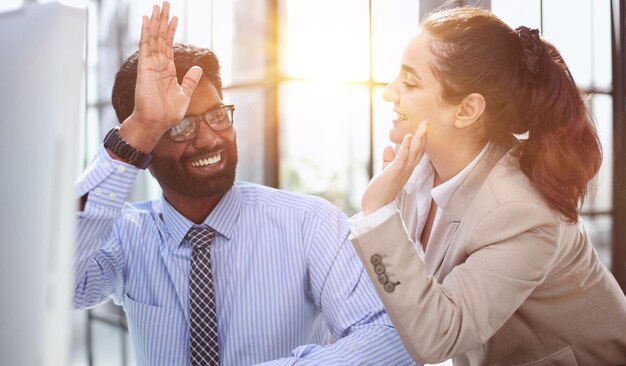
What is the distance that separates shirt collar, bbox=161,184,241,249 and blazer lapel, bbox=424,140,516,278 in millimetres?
448

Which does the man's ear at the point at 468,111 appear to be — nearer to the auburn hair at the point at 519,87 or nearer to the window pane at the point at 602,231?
the auburn hair at the point at 519,87

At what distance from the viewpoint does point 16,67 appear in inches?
20.1

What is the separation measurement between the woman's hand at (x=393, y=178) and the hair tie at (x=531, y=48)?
330mm

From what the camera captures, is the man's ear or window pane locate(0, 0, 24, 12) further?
the man's ear

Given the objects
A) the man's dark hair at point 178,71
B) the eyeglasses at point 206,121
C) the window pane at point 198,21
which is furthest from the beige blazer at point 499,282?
the window pane at point 198,21

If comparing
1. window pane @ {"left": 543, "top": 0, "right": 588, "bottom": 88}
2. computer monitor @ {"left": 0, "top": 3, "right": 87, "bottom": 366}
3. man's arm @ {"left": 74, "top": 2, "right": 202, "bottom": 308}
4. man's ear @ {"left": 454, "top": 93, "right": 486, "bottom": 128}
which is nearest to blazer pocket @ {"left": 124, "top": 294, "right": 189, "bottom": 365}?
man's arm @ {"left": 74, "top": 2, "right": 202, "bottom": 308}

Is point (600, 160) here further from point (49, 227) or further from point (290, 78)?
point (290, 78)

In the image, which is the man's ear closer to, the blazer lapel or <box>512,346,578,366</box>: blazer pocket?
the blazer lapel

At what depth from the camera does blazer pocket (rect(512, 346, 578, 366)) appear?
134 cm

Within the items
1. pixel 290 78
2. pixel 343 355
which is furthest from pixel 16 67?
pixel 290 78

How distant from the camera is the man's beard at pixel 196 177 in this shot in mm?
1424

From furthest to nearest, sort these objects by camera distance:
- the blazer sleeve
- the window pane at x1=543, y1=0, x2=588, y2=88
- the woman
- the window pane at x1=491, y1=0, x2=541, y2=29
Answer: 1. the window pane at x1=543, y1=0, x2=588, y2=88
2. the window pane at x1=491, y1=0, x2=541, y2=29
3. the woman
4. the blazer sleeve

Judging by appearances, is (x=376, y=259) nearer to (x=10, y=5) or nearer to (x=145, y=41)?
(x=145, y=41)

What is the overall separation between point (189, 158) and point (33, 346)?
39.1 inches
